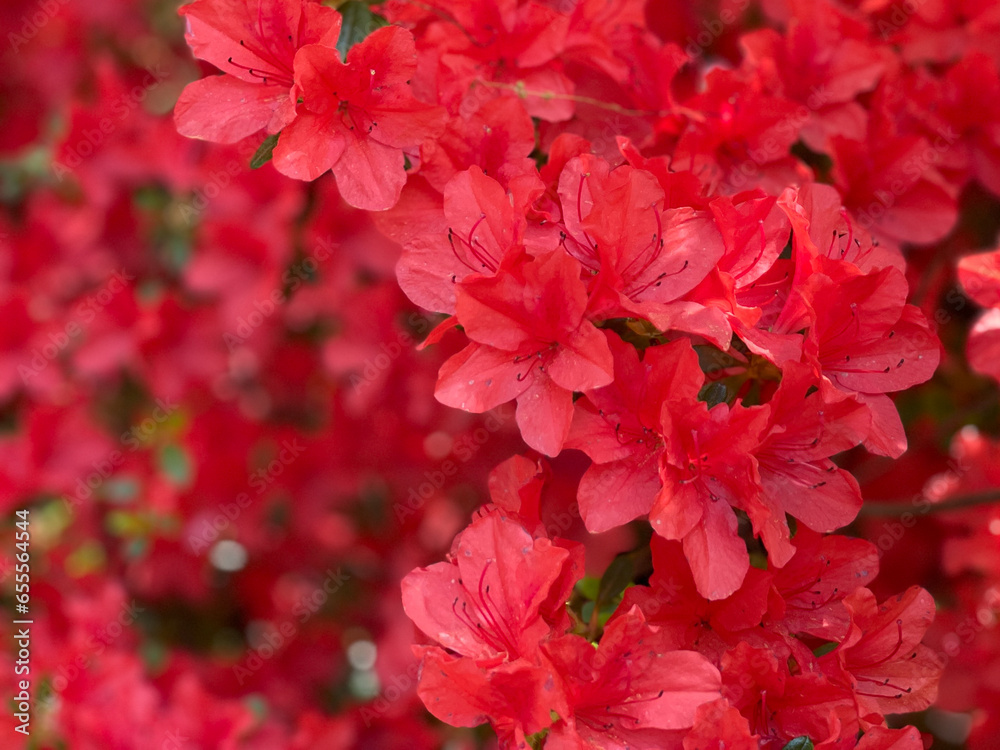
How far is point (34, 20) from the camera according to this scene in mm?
2211

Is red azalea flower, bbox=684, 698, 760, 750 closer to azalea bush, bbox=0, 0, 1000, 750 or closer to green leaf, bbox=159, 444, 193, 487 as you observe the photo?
azalea bush, bbox=0, 0, 1000, 750

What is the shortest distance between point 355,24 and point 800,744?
2.66ft

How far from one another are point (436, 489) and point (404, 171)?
946 mm

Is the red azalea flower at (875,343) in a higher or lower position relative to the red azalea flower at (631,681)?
higher

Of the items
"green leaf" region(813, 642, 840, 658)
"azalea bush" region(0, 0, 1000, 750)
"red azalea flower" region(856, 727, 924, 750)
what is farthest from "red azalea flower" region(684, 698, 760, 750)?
"green leaf" region(813, 642, 840, 658)

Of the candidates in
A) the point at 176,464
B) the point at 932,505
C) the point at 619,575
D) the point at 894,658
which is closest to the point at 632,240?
the point at 619,575

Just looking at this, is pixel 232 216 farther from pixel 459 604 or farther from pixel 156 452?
pixel 459 604

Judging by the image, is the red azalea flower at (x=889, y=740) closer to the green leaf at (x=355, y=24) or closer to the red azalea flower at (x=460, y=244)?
the red azalea flower at (x=460, y=244)

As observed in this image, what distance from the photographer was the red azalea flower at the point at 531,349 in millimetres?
788

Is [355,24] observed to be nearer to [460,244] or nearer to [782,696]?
[460,244]

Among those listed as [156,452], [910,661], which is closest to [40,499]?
[156,452]

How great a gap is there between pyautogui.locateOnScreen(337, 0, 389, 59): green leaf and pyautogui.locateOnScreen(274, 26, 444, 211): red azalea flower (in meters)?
0.10

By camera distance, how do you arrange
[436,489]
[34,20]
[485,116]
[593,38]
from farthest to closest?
[34,20]
[436,489]
[593,38]
[485,116]

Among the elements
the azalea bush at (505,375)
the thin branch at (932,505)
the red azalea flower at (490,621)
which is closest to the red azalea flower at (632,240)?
the azalea bush at (505,375)
